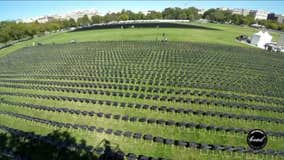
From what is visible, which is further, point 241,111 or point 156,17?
point 156,17

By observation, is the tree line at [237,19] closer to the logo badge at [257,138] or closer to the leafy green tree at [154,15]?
the leafy green tree at [154,15]

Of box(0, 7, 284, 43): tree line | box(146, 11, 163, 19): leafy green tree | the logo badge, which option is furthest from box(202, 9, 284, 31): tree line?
the logo badge

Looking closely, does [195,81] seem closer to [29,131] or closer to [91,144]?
[91,144]

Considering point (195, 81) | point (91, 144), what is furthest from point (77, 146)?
point (195, 81)

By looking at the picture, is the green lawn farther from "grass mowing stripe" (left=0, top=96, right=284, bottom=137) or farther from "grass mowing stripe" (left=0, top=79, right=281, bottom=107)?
"grass mowing stripe" (left=0, top=96, right=284, bottom=137)

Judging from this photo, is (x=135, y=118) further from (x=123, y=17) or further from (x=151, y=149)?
(x=123, y=17)

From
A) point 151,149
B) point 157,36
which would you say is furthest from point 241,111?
point 157,36

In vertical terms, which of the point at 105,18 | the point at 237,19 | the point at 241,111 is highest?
the point at 105,18

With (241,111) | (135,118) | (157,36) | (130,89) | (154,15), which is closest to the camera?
(135,118)
